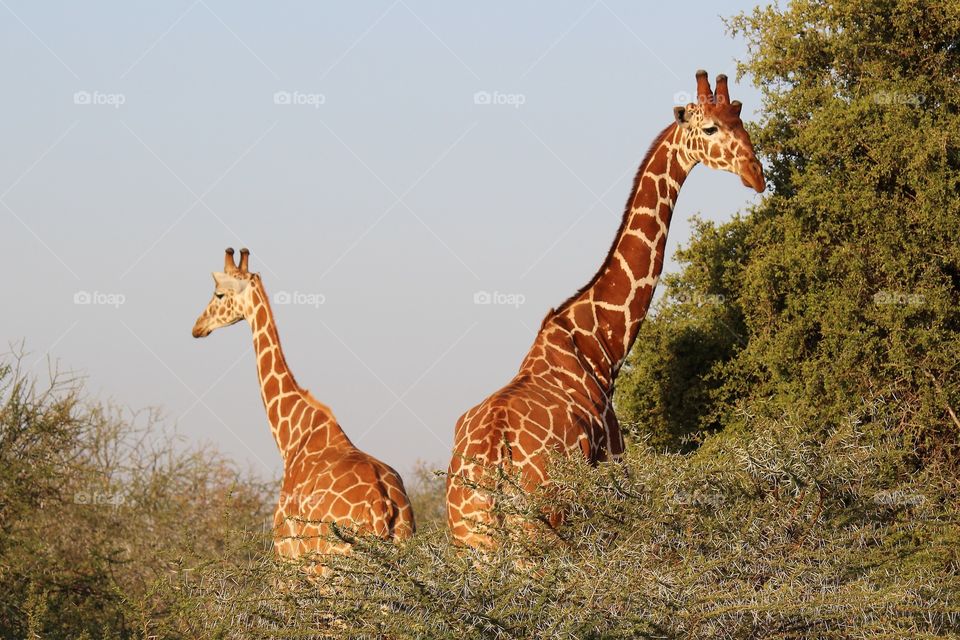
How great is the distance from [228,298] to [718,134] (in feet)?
17.5

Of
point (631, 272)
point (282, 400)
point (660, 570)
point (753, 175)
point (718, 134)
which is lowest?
point (660, 570)

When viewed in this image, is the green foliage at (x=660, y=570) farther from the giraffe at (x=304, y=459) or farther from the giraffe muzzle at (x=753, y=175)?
the giraffe muzzle at (x=753, y=175)

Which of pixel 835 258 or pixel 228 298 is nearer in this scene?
pixel 228 298

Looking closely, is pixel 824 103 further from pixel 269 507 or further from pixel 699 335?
pixel 269 507

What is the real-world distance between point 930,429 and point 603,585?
9158 millimetres

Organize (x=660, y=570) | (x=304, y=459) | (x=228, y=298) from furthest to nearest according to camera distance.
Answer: (x=228, y=298) → (x=304, y=459) → (x=660, y=570)

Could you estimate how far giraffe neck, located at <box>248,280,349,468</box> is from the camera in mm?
11328

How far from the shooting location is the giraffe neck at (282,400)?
1133cm

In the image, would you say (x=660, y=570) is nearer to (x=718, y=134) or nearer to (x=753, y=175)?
(x=753, y=175)

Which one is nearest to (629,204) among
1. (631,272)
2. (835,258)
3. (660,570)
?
(631,272)

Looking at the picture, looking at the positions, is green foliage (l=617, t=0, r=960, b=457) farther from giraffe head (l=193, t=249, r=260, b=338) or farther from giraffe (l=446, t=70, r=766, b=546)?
giraffe head (l=193, t=249, r=260, b=338)

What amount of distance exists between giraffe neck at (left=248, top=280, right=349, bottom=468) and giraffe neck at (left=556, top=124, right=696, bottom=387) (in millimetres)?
2430

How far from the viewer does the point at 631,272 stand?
37.0 feet

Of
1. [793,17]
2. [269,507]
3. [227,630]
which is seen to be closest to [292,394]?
[227,630]
